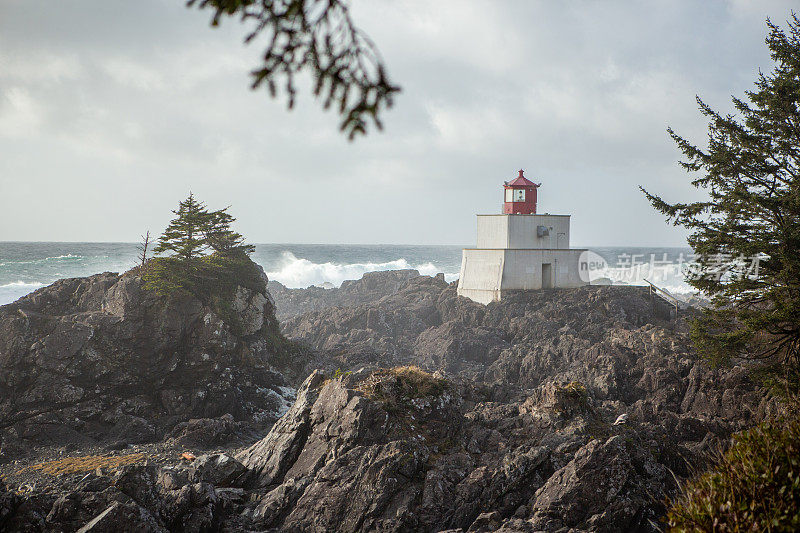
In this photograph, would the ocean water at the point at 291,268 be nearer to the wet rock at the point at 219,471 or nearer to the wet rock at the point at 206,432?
the wet rock at the point at 206,432

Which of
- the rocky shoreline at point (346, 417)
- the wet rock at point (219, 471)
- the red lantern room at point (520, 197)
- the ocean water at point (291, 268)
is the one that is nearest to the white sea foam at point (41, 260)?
the ocean water at point (291, 268)

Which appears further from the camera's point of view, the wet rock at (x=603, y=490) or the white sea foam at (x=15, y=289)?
the white sea foam at (x=15, y=289)

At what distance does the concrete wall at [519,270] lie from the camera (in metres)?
33.5

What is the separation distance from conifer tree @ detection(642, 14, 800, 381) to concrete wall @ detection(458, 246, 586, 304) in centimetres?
1824

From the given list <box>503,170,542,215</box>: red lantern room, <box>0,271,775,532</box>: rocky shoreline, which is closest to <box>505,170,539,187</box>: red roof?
<box>503,170,542,215</box>: red lantern room

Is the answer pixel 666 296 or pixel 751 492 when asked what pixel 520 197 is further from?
pixel 751 492

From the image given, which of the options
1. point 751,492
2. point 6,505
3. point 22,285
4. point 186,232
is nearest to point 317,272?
point 22,285

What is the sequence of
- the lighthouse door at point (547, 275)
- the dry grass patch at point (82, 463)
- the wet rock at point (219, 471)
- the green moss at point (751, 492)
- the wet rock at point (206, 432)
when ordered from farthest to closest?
the lighthouse door at point (547, 275), the wet rock at point (206, 432), the dry grass patch at point (82, 463), the wet rock at point (219, 471), the green moss at point (751, 492)

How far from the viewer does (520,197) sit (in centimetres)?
3428

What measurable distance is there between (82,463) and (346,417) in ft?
27.3

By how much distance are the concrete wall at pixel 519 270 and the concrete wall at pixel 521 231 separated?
508 millimetres

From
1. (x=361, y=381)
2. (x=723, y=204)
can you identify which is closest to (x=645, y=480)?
(x=361, y=381)

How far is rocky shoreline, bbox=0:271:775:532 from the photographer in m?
9.02

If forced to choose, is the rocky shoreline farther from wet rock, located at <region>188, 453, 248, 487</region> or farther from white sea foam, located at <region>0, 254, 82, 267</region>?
white sea foam, located at <region>0, 254, 82, 267</region>
